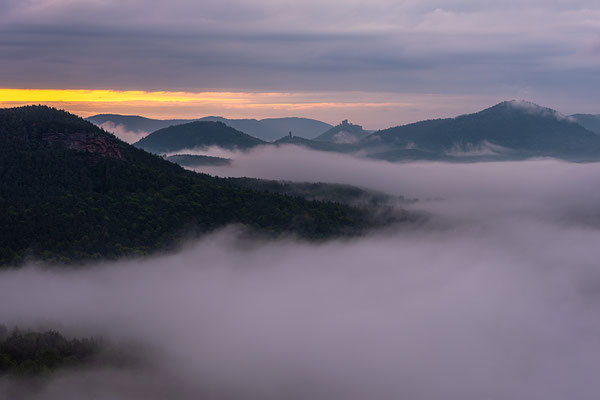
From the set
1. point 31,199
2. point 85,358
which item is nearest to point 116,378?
point 85,358

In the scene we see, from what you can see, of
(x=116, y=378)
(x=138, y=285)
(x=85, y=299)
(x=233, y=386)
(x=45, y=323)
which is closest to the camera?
(x=116, y=378)

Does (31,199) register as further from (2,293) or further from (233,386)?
(233,386)

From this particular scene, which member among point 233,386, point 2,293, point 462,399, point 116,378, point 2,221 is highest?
point 2,221

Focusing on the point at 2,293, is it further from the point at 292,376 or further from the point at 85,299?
the point at 292,376

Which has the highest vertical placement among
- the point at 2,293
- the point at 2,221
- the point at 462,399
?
the point at 2,221

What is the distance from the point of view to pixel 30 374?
125 meters

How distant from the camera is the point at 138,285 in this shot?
19562 centimetres

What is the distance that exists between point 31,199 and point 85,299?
3786 centimetres

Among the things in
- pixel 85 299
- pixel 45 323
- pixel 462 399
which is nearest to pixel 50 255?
pixel 85 299

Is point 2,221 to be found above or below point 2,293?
above

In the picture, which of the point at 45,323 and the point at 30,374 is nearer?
the point at 30,374

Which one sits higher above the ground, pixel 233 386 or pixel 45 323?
pixel 45 323

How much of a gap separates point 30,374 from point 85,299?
54931mm

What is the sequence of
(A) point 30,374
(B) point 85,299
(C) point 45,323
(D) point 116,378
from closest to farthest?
(A) point 30,374
(D) point 116,378
(C) point 45,323
(B) point 85,299
